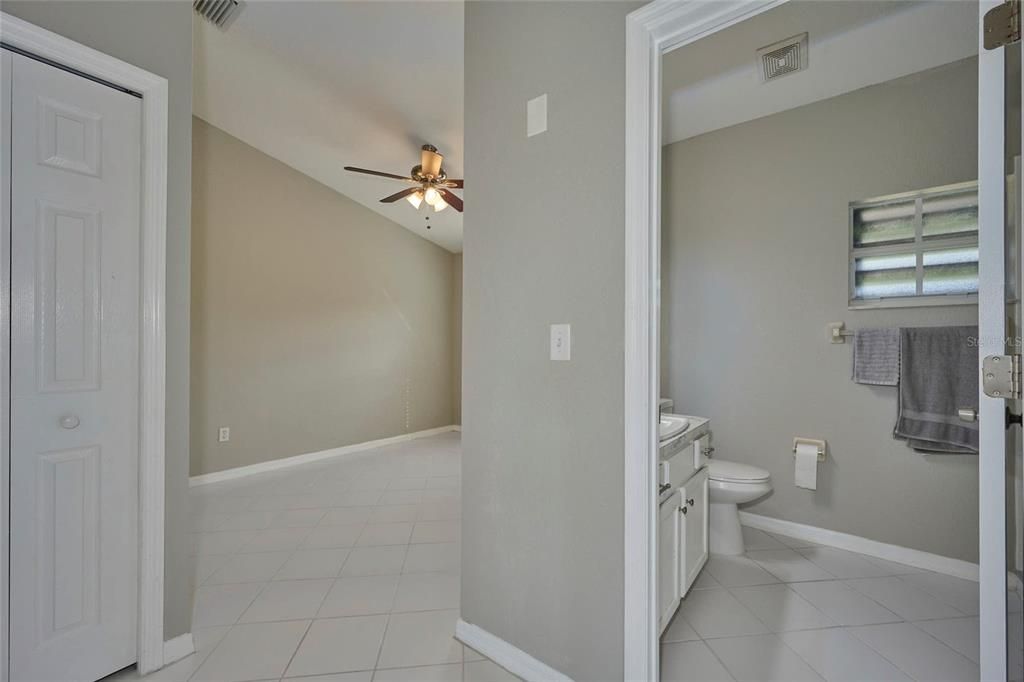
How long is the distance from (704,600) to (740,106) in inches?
103

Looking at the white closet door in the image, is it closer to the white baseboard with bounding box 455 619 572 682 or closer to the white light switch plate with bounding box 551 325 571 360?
the white baseboard with bounding box 455 619 572 682

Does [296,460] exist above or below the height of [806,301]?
below

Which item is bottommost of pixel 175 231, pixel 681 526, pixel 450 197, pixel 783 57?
pixel 681 526

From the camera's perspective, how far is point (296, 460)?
14.3 feet

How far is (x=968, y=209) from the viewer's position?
189cm

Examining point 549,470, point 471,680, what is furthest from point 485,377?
point 471,680

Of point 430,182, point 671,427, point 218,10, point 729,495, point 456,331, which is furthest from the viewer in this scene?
point 456,331

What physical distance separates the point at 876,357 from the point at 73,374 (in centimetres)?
331

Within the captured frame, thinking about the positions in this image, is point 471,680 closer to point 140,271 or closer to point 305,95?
point 140,271

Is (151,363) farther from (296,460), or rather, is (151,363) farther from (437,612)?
(296,460)

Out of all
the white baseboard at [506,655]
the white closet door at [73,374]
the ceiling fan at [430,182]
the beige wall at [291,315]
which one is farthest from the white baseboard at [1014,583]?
the beige wall at [291,315]

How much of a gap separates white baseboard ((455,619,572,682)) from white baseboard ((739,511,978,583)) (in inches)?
74.9

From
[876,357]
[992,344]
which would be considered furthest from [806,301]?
[992,344]

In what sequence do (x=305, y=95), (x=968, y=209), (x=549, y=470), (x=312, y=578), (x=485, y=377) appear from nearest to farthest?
(x=549, y=470), (x=485, y=377), (x=968, y=209), (x=312, y=578), (x=305, y=95)
